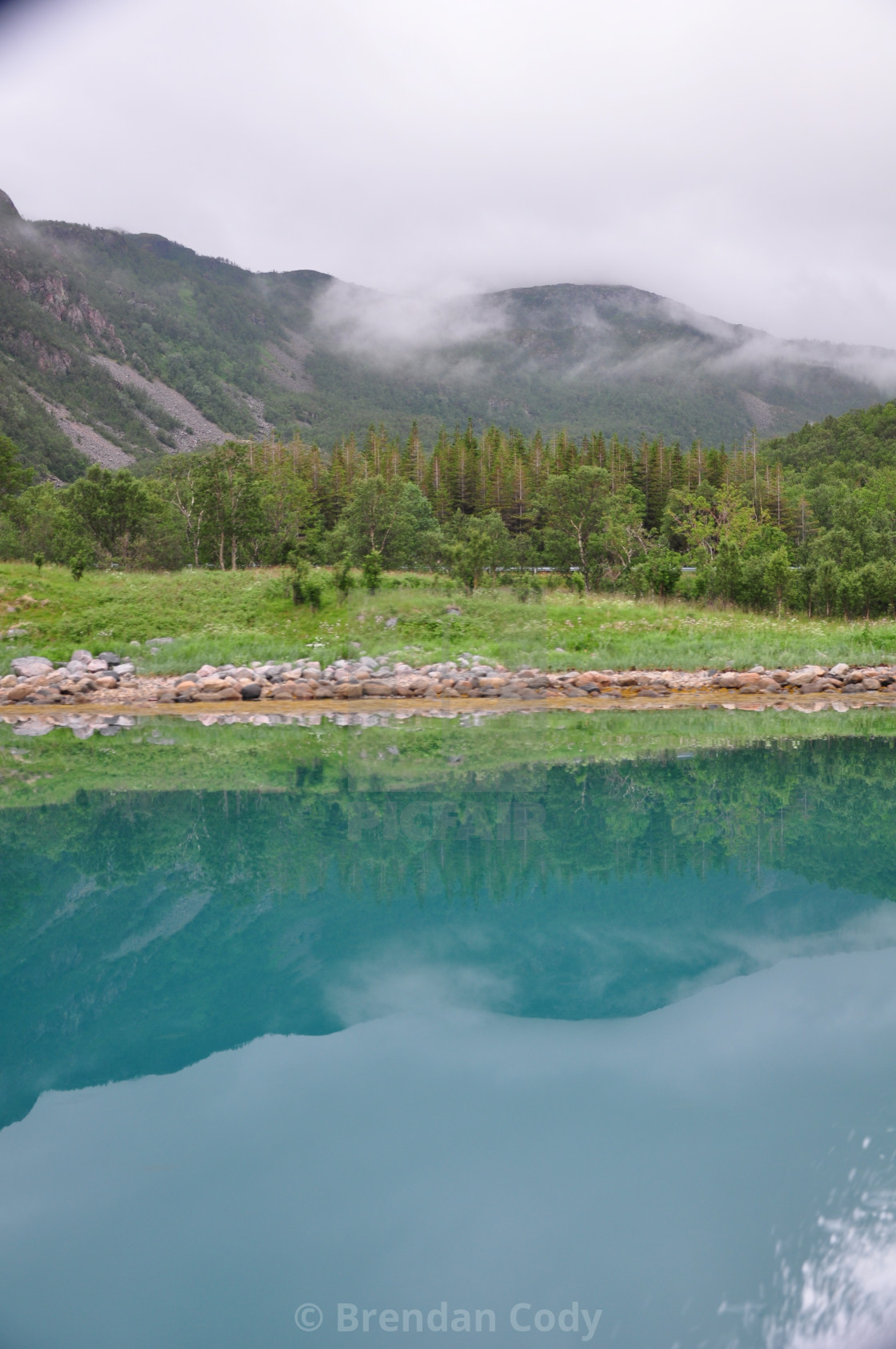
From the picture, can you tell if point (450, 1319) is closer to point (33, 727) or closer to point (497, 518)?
point (33, 727)

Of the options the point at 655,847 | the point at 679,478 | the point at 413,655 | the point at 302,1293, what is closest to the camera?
the point at 302,1293

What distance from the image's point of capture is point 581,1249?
2043 millimetres

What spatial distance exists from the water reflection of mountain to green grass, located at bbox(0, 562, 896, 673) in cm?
1102

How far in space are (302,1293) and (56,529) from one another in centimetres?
3228

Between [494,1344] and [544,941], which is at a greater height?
[494,1344]

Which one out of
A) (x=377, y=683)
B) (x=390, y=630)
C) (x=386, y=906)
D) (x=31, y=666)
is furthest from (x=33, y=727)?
(x=386, y=906)

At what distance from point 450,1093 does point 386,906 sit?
2.03 meters

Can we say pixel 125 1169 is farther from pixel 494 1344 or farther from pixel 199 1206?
pixel 494 1344

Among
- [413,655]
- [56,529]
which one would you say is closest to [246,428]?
[56,529]

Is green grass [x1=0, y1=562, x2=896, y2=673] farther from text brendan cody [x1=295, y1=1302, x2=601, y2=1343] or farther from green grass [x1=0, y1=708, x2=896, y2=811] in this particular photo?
text brendan cody [x1=295, y1=1302, x2=601, y2=1343]

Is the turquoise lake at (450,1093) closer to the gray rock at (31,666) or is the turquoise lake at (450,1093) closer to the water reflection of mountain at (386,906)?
the water reflection of mountain at (386,906)

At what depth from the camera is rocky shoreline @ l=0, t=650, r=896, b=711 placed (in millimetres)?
16933

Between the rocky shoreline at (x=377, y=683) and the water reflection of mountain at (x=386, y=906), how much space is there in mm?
8901

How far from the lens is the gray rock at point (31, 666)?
58.0 ft
